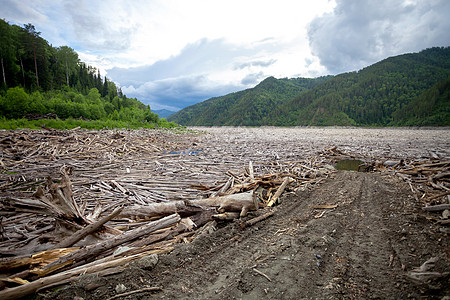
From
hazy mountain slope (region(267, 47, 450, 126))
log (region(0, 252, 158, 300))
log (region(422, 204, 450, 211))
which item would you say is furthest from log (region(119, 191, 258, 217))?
hazy mountain slope (region(267, 47, 450, 126))

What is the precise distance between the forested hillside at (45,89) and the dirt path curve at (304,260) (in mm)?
31381

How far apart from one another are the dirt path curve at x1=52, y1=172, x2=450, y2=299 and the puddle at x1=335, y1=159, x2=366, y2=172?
7087 mm

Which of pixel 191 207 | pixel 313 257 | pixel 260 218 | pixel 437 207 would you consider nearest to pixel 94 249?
pixel 191 207

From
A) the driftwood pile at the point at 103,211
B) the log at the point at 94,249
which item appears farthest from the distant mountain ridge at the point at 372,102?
the log at the point at 94,249

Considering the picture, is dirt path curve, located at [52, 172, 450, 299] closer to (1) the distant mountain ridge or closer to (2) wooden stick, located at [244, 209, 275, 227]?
(2) wooden stick, located at [244, 209, 275, 227]

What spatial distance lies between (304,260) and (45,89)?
83.7m

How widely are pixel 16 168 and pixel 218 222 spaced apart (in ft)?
36.5

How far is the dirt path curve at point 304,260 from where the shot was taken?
9.11 ft

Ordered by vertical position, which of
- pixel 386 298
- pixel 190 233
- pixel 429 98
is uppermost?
pixel 429 98

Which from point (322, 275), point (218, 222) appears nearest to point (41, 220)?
point (218, 222)

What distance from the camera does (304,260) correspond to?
3.47 metres

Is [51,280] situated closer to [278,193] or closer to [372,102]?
[278,193]

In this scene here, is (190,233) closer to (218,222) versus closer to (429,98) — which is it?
(218,222)

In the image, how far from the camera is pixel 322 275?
312 centimetres
